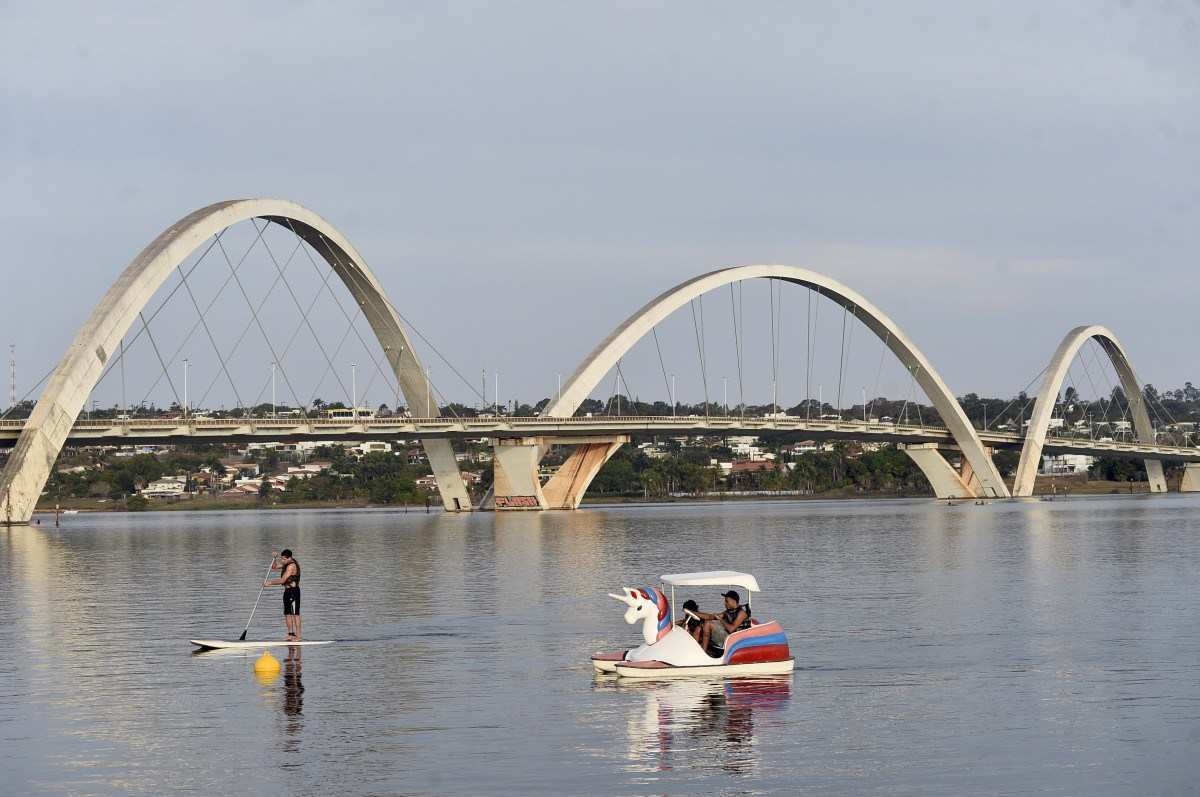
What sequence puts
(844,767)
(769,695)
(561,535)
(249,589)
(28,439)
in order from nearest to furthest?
(844,767) → (769,695) → (249,589) → (561,535) → (28,439)

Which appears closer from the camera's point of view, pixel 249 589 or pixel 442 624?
pixel 442 624

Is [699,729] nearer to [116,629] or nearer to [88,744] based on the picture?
[88,744]

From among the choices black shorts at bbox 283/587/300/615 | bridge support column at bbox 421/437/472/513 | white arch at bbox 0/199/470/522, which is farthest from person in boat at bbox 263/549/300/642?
bridge support column at bbox 421/437/472/513

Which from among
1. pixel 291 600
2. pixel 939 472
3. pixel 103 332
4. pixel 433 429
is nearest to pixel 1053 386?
pixel 939 472

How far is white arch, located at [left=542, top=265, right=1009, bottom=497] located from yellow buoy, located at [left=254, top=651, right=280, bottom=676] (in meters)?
77.7

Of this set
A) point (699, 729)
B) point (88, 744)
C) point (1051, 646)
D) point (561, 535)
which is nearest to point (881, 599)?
point (1051, 646)

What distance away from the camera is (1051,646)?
90.7ft

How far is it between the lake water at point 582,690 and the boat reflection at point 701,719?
7 cm

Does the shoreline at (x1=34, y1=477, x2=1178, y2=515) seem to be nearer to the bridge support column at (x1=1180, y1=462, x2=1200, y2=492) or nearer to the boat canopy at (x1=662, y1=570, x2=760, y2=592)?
the bridge support column at (x1=1180, y1=462, x2=1200, y2=492)

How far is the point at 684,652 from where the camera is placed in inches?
937

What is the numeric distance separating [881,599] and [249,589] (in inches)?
607

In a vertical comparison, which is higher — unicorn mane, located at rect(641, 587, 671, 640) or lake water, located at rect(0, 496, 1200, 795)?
unicorn mane, located at rect(641, 587, 671, 640)

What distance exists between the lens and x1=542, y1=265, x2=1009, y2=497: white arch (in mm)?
105500

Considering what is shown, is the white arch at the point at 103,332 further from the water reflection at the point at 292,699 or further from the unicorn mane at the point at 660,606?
the unicorn mane at the point at 660,606
